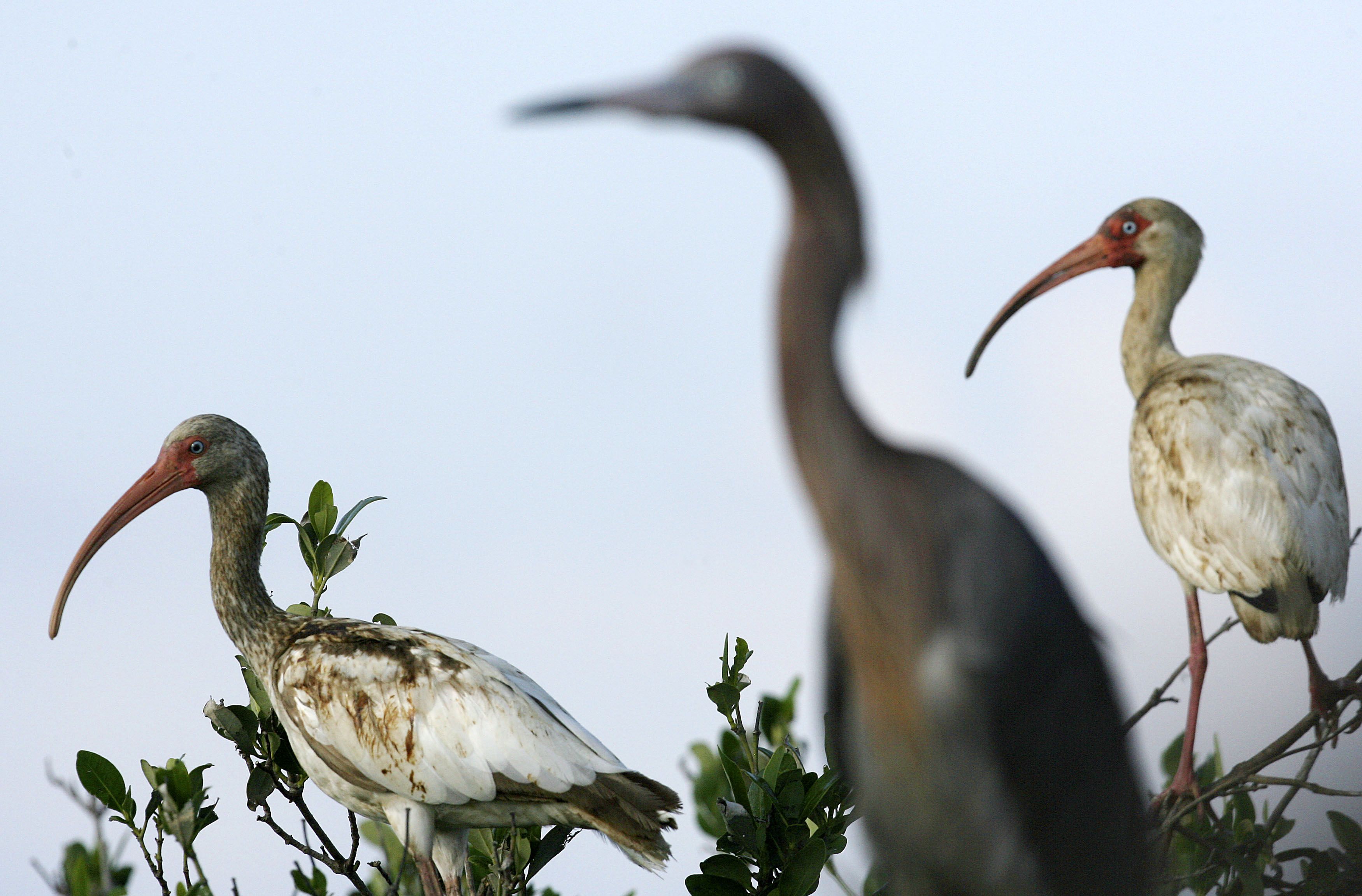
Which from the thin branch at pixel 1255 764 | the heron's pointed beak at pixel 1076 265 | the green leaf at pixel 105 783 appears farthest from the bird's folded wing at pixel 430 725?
A: the heron's pointed beak at pixel 1076 265

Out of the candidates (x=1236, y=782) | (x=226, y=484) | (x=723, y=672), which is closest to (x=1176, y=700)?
(x=1236, y=782)

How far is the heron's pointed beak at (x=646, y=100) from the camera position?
7.02 ft

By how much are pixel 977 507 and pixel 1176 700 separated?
277 cm

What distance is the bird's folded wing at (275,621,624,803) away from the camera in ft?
16.2

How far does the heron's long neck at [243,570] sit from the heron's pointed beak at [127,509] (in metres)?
0.19

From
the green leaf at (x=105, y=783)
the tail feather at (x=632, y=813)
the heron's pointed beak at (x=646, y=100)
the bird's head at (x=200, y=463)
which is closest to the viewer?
the heron's pointed beak at (x=646, y=100)

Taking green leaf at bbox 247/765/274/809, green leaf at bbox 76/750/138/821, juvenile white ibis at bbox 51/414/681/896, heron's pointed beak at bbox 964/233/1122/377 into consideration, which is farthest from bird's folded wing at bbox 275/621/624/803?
heron's pointed beak at bbox 964/233/1122/377

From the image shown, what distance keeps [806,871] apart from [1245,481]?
103 inches

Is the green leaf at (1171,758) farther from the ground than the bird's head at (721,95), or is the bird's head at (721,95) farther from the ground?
the bird's head at (721,95)

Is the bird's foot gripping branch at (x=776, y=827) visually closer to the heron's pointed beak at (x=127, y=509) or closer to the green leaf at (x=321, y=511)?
the green leaf at (x=321, y=511)

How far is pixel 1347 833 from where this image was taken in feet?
14.8

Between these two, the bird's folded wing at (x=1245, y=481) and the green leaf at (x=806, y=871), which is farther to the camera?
the bird's folded wing at (x=1245, y=481)

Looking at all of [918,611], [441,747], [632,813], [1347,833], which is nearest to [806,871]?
[632,813]

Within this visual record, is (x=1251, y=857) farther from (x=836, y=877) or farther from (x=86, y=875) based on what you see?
(x=86, y=875)
